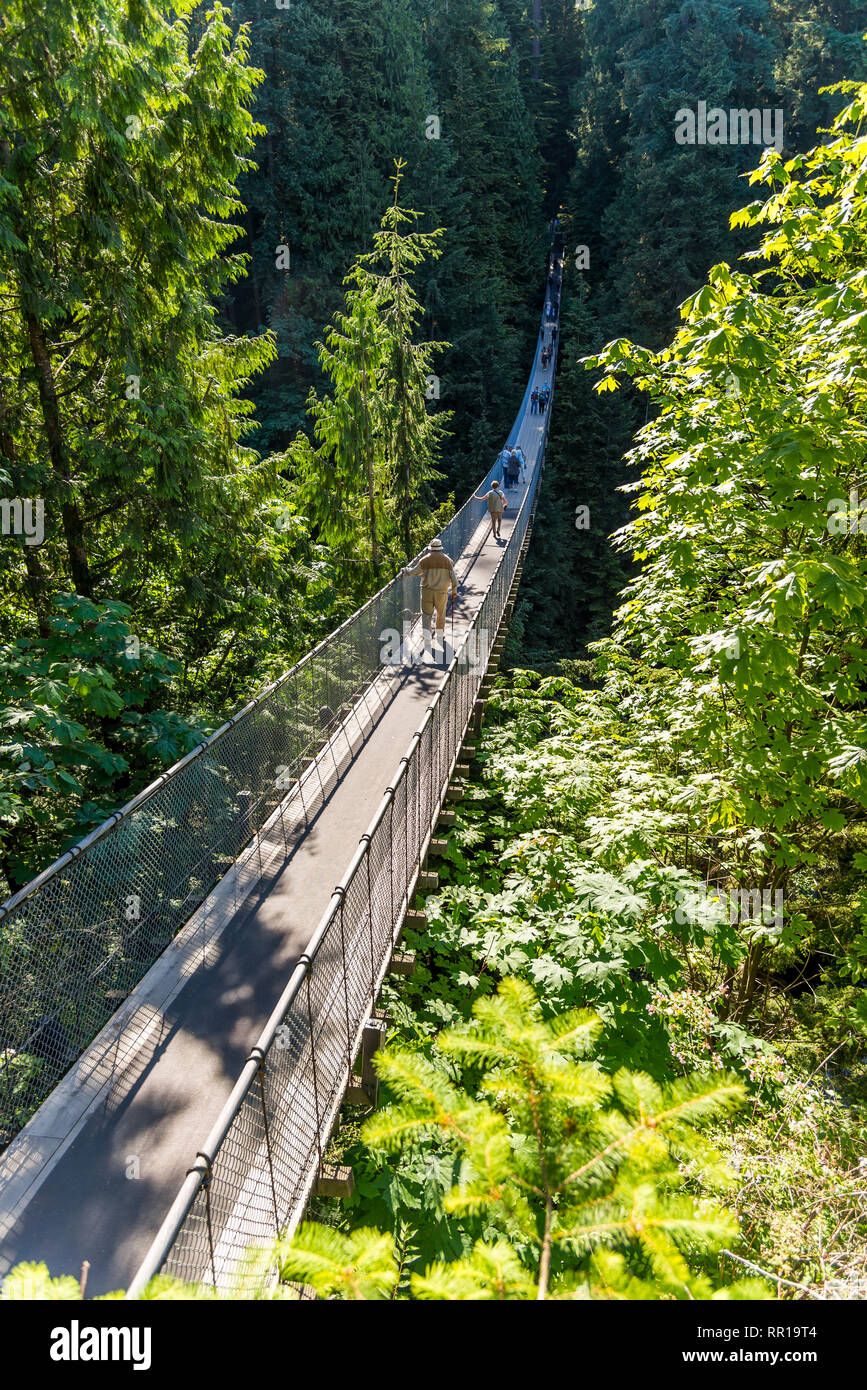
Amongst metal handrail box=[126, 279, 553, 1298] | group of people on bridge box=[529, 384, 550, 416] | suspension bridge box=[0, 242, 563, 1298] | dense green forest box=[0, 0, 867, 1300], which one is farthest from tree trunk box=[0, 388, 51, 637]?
group of people on bridge box=[529, 384, 550, 416]

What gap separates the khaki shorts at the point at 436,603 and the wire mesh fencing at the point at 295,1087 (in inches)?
157

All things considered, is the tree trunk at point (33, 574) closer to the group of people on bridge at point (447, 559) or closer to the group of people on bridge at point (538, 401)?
the group of people on bridge at point (447, 559)

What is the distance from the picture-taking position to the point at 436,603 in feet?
31.6

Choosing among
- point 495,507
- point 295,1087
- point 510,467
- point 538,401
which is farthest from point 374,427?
point 538,401

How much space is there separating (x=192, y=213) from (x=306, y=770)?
5.46 metres

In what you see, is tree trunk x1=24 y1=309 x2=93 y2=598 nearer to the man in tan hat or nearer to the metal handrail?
the metal handrail

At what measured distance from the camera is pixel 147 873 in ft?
16.1

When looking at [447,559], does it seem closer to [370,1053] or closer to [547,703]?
[547,703]

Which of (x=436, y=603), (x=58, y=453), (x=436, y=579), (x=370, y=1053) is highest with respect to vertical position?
(x=58, y=453)

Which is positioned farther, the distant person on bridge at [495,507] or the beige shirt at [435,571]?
the distant person on bridge at [495,507]

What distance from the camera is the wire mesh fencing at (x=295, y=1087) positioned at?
2.63 metres

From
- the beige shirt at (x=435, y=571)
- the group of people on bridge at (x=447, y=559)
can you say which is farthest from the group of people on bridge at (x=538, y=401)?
the beige shirt at (x=435, y=571)

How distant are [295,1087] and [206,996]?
126cm
